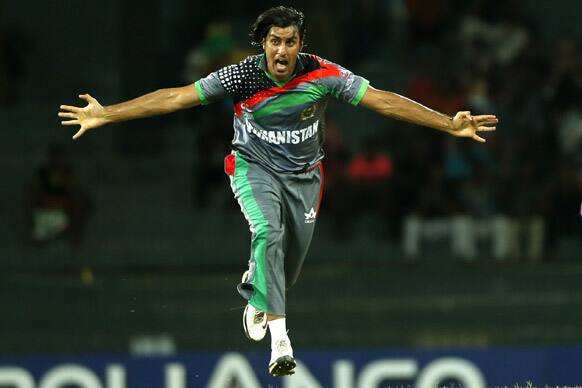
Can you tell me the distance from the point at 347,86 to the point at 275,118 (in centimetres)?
38

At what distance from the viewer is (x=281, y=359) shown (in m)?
6.78

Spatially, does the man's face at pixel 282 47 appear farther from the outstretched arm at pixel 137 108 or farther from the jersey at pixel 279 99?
the outstretched arm at pixel 137 108

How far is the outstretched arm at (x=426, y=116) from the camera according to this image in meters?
6.73

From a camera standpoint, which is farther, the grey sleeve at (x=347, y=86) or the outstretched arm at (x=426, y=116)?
the grey sleeve at (x=347, y=86)

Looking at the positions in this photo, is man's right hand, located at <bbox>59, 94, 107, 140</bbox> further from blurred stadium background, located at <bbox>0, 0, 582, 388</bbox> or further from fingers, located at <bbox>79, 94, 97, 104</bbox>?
blurred stadium background, located at <bbox>0, 0, 582, 388</bbox>

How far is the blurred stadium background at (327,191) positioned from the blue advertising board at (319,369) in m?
2.20

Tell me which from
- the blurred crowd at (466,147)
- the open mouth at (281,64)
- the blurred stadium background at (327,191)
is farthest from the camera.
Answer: the blurred crowd at (466,147)

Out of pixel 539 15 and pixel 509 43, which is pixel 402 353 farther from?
pixel 539 15

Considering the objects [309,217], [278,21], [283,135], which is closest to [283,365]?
[309,217]

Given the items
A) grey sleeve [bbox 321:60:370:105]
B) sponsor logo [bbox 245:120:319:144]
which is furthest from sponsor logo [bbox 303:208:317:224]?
grey sleeve [bbox 321:60:370:105]

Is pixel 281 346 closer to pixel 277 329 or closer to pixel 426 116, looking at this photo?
pixel 277 329

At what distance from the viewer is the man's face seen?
6.70m

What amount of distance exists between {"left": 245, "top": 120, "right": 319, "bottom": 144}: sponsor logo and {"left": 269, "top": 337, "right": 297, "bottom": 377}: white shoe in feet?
3.14

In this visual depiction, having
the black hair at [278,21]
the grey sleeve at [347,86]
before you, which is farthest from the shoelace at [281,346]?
the black hair at [278,21]
